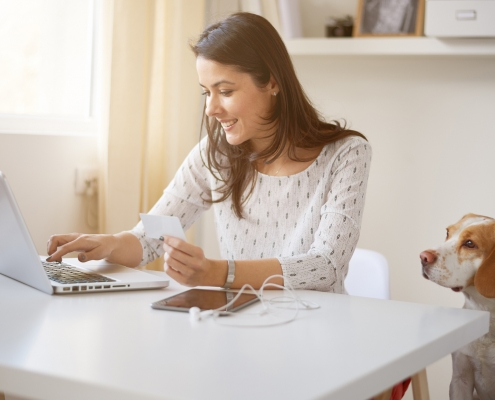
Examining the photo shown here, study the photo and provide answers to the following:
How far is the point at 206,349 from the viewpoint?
2.77 feet

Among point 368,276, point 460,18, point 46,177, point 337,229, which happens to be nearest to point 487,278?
point 337,229

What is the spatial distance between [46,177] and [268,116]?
2.77 ft

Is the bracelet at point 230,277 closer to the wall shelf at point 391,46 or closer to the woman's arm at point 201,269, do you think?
the woman's arm at point 201,269

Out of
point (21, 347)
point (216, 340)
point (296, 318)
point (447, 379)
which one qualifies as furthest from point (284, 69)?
point (447, 379)

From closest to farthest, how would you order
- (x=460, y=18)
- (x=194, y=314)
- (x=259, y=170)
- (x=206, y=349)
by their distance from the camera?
(x=206, y=349) → (x=194, y=314) → (x=259, y=170) → (x=460, y=18)

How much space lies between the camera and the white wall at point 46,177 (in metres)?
2.01

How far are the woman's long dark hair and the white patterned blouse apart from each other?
34 mm

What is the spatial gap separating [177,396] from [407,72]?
6.46ft

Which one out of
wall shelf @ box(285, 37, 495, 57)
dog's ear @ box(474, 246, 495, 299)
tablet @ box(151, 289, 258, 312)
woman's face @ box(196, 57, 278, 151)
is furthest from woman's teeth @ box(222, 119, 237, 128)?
wall shelf @ box(285, 37, 495, 57)

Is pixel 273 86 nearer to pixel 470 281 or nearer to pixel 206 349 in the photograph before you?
pixel 470 281

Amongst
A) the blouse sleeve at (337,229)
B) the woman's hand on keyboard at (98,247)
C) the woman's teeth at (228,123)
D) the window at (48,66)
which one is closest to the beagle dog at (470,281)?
the blouse sleeve at (337,229)

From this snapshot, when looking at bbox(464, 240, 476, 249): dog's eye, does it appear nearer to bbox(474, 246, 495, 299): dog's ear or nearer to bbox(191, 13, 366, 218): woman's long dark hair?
bbox(474, 246, 495, 299): dog's ear

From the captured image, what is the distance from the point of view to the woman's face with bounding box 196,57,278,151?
157 cm

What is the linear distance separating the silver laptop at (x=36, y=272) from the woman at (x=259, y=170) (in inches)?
4.6
